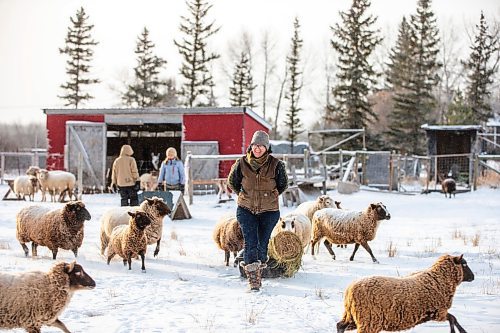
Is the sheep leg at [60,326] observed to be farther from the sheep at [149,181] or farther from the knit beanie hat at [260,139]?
the sheep at [149,181]

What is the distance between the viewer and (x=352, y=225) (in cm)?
882

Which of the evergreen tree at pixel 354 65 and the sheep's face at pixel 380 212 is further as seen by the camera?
the evergreen tree at pixel 354 65

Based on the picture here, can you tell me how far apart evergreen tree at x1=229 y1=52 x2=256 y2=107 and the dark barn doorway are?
57.4ft

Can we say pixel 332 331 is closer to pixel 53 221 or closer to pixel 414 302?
pixel 414 302

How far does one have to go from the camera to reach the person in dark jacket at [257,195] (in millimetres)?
6648

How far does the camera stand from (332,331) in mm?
4988

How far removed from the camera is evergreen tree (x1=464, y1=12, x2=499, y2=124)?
133 feet

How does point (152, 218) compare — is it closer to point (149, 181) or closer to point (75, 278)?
point (75, 278)

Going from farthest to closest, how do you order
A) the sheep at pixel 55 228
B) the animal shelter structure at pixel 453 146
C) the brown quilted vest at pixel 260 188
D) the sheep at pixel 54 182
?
the animal shelter structure at pixel 453 146, the sheep at pixel 54 182, the sheep at pixel 55 228, the brown quilted vest at pixel 260 188

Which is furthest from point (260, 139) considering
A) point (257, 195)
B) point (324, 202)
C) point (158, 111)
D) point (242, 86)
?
point (242, 86)

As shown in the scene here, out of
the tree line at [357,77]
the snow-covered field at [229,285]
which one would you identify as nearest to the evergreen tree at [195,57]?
the tree line at [357,77]

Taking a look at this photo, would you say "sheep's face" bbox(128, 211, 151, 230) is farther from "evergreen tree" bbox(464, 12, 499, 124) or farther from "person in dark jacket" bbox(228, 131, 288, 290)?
"evergreen tree" bbox(464, 12, 499, 124)

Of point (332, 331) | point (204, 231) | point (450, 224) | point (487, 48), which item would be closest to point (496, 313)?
point (332, 331)

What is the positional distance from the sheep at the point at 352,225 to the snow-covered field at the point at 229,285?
0.34 metres
